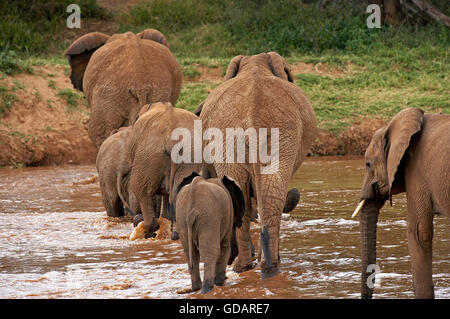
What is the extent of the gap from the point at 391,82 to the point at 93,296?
36.6 ft

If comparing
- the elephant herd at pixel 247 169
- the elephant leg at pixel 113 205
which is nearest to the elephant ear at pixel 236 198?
the elephant herd at pixel 247 169

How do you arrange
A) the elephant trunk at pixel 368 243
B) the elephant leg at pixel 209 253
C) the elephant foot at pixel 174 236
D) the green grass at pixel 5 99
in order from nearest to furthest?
the elephant trunk at pixel 368 243 < the elephant leg at pixel 209 253 < the elephant foot at pixel 174 236 < the green grass at pixel 5 99

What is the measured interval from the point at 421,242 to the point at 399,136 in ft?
2.08

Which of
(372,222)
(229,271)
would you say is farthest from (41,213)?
(372,222)

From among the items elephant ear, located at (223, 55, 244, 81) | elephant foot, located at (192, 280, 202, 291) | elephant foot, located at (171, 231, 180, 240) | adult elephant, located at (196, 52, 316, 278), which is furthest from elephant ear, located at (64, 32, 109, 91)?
elephant foot, located at (192, 280, 202, 291)

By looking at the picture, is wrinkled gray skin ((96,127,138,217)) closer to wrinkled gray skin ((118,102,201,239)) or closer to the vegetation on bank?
wrinkled gray skin ((118,102,201,239))

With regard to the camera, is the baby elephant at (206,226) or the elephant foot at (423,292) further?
the baby elephant at (206,226)

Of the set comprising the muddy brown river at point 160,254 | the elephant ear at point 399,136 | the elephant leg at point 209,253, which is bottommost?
the muddy brown river at point 160,254

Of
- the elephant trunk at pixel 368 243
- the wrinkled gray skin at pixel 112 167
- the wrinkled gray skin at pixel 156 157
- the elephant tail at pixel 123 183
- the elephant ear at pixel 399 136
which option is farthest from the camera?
the wrinkled gray skin at pixel 112 167

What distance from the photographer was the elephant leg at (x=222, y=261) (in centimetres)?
603

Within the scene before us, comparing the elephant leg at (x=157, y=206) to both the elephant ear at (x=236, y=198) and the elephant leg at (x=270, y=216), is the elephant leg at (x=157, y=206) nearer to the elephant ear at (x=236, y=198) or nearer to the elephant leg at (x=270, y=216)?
the elephant ear at (x=236, y=198)

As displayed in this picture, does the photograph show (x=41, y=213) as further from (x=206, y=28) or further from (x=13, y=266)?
(x=206, y=28)

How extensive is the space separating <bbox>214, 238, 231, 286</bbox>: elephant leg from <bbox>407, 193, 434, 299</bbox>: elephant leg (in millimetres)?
1284

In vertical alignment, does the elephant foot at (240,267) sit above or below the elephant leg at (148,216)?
below
